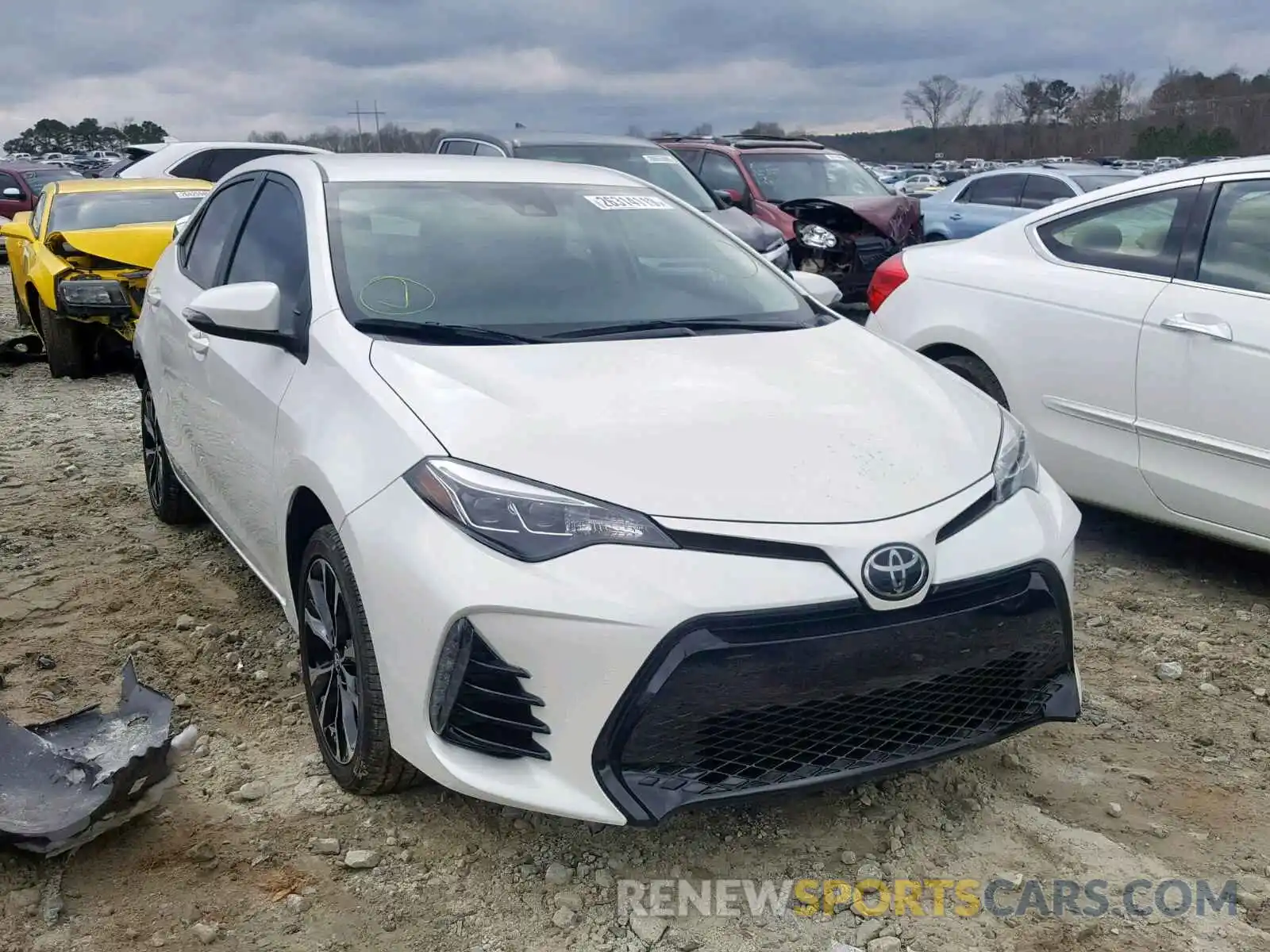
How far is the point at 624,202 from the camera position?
3908 mm

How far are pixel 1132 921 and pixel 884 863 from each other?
1.68ft

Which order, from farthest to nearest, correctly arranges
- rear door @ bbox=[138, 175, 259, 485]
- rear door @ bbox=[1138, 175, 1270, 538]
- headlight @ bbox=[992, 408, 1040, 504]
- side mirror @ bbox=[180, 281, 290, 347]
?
1. rear door @ bbox=[138, 175, 259, 485]
2. rear door @ bbox=[1138, 175, 1270, 538]
3. side mirror @ bbox=[180, 281, 290, 347]
4. headlight @ bbox=[992, 408, 1040, 504]

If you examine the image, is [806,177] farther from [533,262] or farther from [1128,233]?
[533,262]

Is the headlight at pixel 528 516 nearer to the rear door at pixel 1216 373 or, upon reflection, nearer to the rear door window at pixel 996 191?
the rear door at pixel 1216 373

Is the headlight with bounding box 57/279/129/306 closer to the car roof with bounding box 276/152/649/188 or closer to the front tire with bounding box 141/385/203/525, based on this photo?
the front tire with bounding box 141/385/203/525

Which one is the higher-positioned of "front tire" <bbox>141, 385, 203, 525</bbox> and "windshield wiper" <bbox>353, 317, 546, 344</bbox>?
"windshield wiper" <bbox>353, 317, 546, 344</bbox>

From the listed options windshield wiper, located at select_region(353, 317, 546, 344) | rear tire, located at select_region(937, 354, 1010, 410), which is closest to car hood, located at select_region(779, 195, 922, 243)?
rear tire, located at select_region(937, 354, 1010, 410)

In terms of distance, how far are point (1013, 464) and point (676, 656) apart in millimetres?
1084

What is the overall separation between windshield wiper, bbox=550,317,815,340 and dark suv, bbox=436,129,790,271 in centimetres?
562

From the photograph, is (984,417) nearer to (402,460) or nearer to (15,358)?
(402,460)

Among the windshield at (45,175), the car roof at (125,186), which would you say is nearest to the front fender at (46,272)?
the car roof at (125,186)

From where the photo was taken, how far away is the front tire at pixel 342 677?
2586mm

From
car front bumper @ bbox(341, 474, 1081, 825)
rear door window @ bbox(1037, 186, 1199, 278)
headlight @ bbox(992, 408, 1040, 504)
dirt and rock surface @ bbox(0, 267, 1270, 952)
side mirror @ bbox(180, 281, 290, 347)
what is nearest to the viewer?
car front bumper @ bbox(341, 474, 1081, 825)

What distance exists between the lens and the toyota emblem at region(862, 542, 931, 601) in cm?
231
